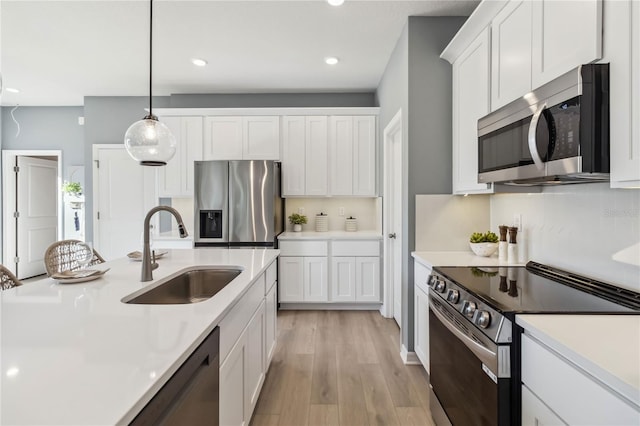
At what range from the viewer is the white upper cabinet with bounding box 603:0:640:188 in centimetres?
109

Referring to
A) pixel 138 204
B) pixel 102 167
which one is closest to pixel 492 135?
pixel 138 204

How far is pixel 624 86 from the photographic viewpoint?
3.72ft

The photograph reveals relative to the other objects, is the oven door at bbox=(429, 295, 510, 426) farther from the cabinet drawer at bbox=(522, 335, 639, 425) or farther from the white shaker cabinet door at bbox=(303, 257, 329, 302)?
the white shaker cabinet door at bbox=(303, 257, 329, 302)

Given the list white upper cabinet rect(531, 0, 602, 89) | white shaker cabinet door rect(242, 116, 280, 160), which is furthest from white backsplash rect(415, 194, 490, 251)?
white shaker cabinet door rect(242, 116, 280, 160)

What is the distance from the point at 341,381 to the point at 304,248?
178 cm

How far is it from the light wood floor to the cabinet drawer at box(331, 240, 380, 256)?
2.69 feet

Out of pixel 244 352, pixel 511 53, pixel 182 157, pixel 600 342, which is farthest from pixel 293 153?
pixel 600 342

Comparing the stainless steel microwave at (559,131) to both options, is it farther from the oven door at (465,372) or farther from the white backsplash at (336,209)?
the white backsplash at (336,209)

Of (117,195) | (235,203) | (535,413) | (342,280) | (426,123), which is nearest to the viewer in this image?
(535,413)

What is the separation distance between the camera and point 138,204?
16.1 feet

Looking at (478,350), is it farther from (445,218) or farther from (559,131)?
(445,218)

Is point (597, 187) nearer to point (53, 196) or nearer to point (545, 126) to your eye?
point (545, 126)

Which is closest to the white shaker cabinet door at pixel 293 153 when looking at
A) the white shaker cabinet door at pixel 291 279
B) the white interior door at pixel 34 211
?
the white shaker cabinet door at pixel 291 279

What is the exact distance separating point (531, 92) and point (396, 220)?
2.12 meters
